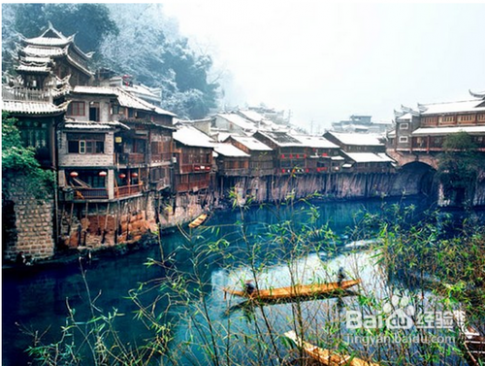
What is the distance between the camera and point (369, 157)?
1585 inches

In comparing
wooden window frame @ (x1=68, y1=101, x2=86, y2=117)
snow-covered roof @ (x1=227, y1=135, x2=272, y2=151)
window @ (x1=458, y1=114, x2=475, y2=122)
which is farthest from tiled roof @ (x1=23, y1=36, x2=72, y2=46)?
window @ (x1=458, y1=114, x2=475, y2=122)

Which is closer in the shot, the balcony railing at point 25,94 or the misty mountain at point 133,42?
the balcony railing at point 25,94

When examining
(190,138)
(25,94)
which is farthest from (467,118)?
(25,94)

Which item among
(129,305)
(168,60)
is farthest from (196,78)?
(129,305)

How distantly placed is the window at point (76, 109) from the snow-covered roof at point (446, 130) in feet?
96.7

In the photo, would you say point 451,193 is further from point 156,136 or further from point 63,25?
point 63,25

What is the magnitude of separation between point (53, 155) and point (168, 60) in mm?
40168

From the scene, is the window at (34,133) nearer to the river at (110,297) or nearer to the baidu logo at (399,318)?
the river at (110,297)

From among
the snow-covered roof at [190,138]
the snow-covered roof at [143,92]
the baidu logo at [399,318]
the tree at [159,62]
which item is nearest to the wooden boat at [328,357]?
the baidu logo at [399,318]

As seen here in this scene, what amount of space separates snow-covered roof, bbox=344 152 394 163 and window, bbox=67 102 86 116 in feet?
95.3

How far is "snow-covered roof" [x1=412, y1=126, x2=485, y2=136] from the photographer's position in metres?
28.9

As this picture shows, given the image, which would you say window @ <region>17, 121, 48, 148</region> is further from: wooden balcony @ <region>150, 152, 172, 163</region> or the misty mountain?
the misty mountain

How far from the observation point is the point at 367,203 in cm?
3791

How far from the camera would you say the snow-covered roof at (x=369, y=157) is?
3894cm
